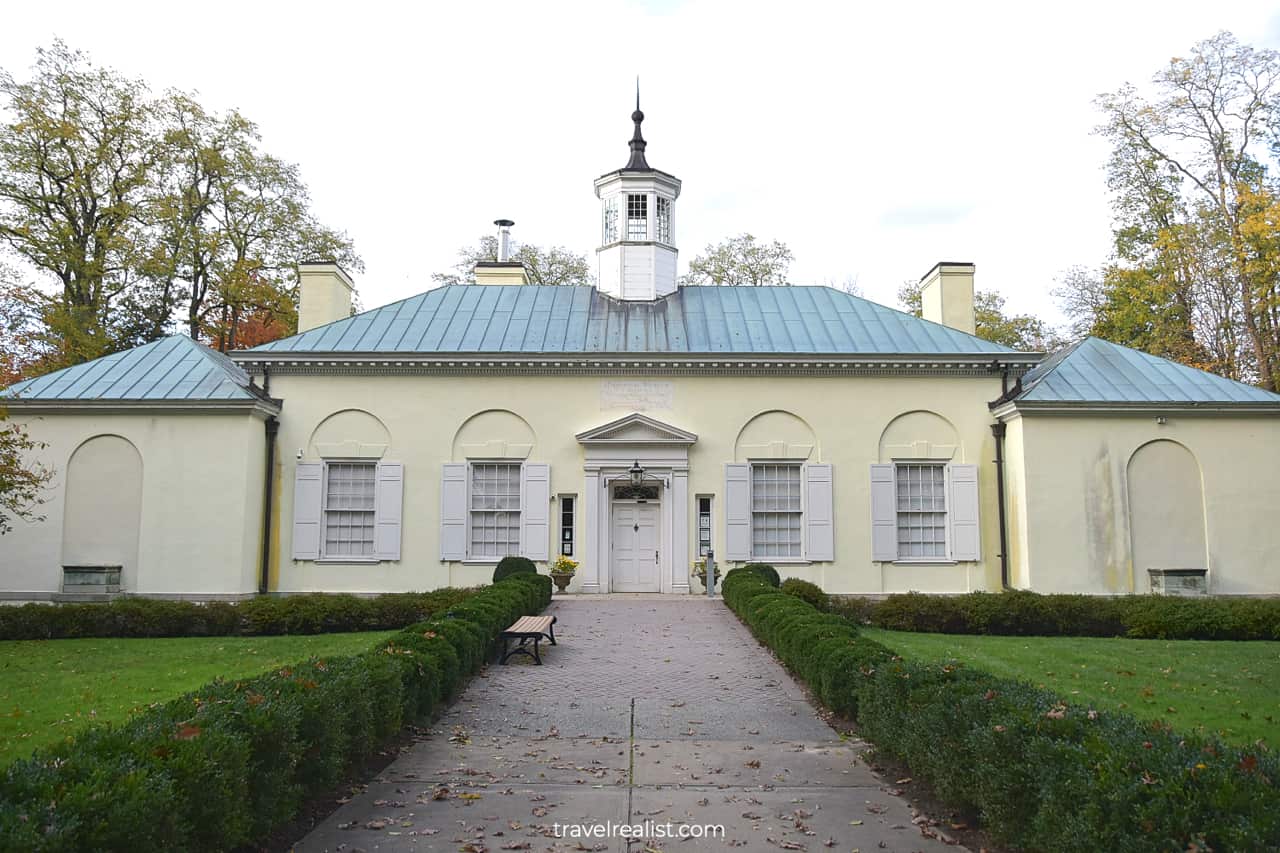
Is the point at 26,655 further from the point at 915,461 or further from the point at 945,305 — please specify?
the point at 945,305

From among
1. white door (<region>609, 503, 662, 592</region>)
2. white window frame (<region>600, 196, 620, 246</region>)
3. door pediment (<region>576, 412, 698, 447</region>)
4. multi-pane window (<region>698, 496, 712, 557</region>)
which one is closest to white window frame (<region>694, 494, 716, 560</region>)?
multi-pane window (<region>698, 496, 712, 557</region>)

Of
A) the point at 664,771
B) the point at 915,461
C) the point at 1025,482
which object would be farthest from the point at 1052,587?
the point at 664,771

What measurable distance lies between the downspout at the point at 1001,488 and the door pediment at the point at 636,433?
6.46 meters

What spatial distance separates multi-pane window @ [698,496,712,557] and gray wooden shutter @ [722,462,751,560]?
0.36 meters

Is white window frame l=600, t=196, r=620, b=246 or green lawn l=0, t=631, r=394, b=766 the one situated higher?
white window frame l=600, t=196, r=620, b=246

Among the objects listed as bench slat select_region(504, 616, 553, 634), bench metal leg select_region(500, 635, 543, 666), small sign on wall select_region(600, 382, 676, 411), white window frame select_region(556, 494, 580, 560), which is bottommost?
bench metal leg select_region(500, 635, 543, 666)

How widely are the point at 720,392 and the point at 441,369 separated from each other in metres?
6.02

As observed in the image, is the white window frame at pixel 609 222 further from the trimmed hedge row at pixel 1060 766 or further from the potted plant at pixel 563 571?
the trimmed hedge row at pixel 1060 766

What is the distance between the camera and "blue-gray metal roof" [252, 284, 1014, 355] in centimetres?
2097

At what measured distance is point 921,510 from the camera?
20406 mm

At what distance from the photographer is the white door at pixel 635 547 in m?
20.4

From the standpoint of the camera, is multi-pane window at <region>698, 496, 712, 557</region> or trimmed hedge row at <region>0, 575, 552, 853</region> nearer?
trimmed hedge row at <region>0, 575, 552, 853</region>

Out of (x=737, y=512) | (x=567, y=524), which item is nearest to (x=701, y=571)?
(x=737, y=512)

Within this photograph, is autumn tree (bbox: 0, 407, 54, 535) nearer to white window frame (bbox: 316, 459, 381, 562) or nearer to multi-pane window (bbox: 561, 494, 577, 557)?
white window frame (bbox: 316, 459, 381, 562)
